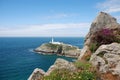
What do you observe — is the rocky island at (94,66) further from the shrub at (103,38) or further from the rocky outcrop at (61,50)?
the rocky outcrop at (61,50)

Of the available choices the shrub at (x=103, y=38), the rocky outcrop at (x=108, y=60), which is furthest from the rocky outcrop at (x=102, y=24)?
the rocky outcrop at (x=108, y=60)

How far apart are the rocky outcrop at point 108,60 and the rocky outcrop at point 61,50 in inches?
4181

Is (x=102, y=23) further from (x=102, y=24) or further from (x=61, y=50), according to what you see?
(x=61, y=50)

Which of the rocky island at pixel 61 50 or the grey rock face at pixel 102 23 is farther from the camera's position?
the rocky island at pixel 61 50

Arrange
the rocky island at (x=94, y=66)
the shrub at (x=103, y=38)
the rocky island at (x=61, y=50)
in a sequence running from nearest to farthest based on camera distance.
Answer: the rocky island at (x=94, y=66), the shrub at (x=103, y=38), the rocky island at (x=61, y=50)

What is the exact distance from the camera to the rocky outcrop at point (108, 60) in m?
17.0

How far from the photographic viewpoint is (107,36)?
21.9 meters

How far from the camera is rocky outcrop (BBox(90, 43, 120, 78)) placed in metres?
17.0

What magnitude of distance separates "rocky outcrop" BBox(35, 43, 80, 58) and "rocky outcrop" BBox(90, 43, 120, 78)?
106 m

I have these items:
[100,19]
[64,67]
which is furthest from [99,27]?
[64,67]

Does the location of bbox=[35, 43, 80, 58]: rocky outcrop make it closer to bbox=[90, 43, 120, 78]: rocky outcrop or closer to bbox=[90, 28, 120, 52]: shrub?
bbox=[90, 28, 120, 52]: shrub

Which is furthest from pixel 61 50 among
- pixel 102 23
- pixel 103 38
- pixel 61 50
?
pixel 103 38

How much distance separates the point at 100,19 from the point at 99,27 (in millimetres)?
1197

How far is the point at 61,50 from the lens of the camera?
13825cm
